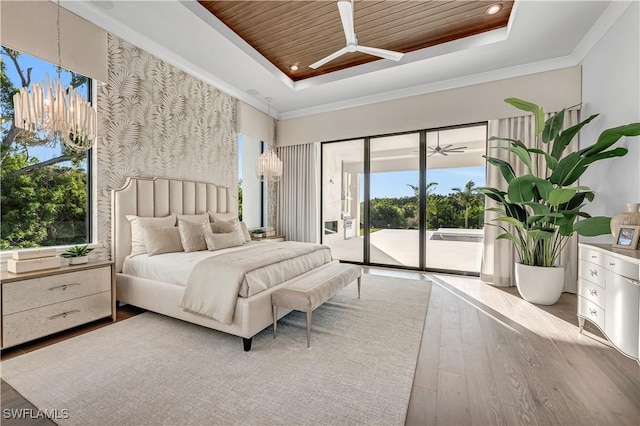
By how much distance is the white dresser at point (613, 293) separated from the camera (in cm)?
178

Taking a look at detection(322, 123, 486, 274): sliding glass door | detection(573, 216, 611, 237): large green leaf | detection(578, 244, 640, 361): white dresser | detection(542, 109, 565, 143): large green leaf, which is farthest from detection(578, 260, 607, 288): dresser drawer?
detection(322, 123, 486, 274): sliding glass door

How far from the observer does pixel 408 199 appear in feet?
16.2

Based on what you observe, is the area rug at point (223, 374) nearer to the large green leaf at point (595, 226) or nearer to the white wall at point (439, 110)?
the large green leaf at point (595, 226)

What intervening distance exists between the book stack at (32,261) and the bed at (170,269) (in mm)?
634

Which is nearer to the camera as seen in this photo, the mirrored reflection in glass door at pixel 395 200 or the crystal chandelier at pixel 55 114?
the crystal chandelier at pixel 55 114

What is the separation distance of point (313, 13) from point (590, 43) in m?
3.32

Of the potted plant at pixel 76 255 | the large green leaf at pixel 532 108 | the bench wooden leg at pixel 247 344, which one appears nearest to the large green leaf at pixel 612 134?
the large green leaf at pixel 532 108

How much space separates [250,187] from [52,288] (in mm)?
3504

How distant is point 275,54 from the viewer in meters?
3.96

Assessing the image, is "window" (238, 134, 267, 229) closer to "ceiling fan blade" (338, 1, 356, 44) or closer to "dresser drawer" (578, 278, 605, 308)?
"ceiling fan blade" (338, 1, 356, 44)

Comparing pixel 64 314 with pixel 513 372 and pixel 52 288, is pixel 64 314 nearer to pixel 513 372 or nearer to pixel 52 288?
pixel 52 288

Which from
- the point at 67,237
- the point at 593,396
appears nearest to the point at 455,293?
the point at 593,396

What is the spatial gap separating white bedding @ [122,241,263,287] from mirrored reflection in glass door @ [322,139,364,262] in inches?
123

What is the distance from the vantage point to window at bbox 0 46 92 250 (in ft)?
8.13
